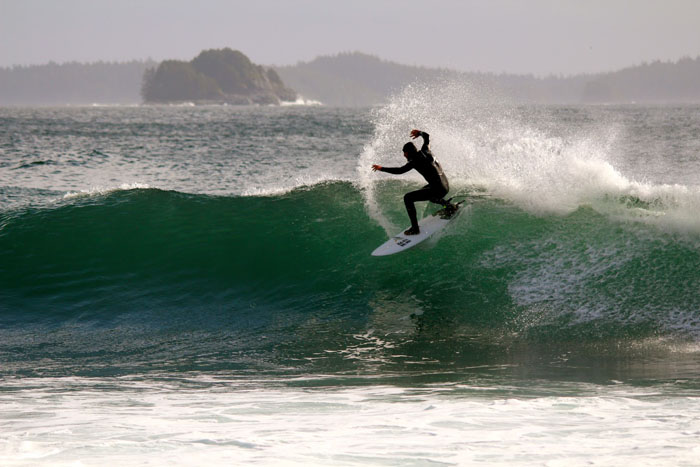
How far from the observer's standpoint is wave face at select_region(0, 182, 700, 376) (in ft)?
28.8

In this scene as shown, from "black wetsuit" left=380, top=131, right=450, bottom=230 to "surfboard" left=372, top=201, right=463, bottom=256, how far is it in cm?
29

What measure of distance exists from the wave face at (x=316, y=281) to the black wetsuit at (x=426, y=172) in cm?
106

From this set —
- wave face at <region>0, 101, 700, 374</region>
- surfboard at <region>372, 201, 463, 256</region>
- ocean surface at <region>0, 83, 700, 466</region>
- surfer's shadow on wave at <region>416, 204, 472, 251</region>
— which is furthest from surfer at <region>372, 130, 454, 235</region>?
ocean surface at <region>0, 83, 700, 466</region>

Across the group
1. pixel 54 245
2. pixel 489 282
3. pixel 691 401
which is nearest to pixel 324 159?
pixel 54 245

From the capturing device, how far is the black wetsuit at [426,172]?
32.2ft

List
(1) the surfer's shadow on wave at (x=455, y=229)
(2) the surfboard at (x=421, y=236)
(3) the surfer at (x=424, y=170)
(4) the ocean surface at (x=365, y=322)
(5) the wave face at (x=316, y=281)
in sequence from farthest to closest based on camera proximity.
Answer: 1. (1) the surfer's shadow on wave at (x=455, y=229)
2. (2) the surfboard at (x=421, y=236)
3. (3) the surfer at (x=424, y=170)
4. (5) the wave face at (x=316, y=281)
5. (4) the ocean surface at (x=365, y=322)

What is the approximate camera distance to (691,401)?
6.00 m

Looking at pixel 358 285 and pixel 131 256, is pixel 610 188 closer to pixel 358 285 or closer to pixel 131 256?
pixel 358 285

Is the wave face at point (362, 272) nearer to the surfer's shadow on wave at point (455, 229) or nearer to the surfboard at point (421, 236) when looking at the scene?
the surfer's shadow on wave at point (455, 229)

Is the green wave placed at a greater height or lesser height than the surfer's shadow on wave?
lesser

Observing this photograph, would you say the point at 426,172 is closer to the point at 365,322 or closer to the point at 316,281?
the point at 365,322

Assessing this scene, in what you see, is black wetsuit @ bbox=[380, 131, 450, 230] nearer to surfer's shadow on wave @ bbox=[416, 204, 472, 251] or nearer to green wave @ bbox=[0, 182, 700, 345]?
surfer's shadow on wave @ bbox=[416, 204, 472, 251]

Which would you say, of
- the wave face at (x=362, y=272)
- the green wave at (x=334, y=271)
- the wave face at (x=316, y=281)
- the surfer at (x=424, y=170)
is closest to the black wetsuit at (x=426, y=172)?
the surfer at (x=424, y=170)

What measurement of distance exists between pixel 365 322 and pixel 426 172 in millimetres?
2237
